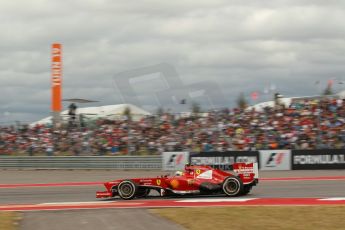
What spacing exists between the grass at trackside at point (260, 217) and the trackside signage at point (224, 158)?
46.6 ft

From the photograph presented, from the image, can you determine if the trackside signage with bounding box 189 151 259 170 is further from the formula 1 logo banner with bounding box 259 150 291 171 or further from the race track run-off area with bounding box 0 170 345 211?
the race track run-off area with bounding box 0 170 345 211

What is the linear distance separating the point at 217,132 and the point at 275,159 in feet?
9.64

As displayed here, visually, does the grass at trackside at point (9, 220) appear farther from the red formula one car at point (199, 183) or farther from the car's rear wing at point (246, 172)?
the car's rear wing at point (246, 172)

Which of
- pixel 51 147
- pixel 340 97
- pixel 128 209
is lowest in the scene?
pixel 128 209

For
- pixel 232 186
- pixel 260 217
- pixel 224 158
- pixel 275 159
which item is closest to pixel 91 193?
pixel 232 186

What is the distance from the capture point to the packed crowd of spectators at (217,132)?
2420 cm

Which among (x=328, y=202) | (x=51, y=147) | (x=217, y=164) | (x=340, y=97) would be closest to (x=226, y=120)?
(x=217, y=164)

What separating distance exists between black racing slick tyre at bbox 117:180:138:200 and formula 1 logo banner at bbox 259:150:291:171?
12246mm

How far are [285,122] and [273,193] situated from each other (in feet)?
35.5

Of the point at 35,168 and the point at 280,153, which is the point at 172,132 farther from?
the point at 35,168

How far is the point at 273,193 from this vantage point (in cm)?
1438

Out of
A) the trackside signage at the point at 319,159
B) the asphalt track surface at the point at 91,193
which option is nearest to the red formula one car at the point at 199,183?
the asphalt track surface at the point at 91,193

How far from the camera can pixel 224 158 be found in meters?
25.3

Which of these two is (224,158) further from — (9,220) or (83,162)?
(9,220)
